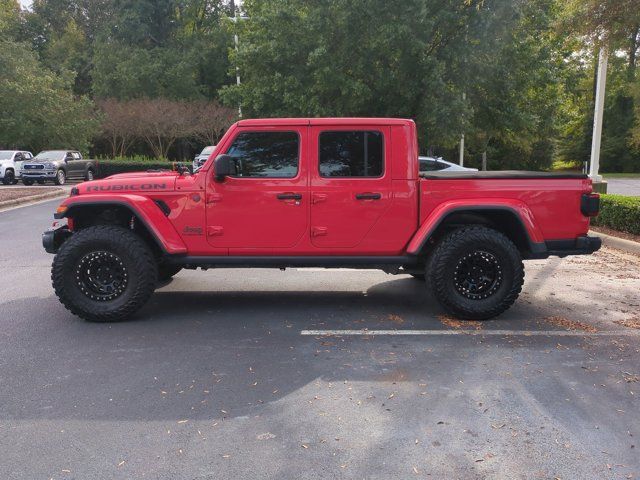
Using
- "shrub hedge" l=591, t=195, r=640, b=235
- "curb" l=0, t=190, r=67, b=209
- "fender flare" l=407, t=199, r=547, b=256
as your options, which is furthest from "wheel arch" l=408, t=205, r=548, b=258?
"curb" l=0, t=190, r=67, b=209

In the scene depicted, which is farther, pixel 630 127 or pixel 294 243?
pixel 630 127

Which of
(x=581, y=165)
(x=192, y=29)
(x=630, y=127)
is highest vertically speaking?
(x=192, y=29)

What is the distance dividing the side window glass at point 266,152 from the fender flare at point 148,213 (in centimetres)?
90

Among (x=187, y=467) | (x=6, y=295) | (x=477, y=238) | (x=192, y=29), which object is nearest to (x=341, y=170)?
(x=477, y=238)

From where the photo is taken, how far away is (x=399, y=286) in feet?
23.6

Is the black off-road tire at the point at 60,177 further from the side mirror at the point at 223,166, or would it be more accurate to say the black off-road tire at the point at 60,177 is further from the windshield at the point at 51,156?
the side mirror at the point at 223,166

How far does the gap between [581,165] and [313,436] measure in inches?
2157

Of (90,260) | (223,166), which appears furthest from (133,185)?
(223,166)

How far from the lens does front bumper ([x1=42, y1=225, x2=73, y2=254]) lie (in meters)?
5.79

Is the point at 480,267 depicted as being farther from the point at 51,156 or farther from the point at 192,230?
the point at 51,156

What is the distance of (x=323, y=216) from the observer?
18.3 feet

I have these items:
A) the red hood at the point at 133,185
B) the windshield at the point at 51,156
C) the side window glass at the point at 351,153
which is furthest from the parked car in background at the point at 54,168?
the side window glass at the point at 351,153

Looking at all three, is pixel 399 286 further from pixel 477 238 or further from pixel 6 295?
pixel 6 295

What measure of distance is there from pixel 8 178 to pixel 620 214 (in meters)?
25.7
